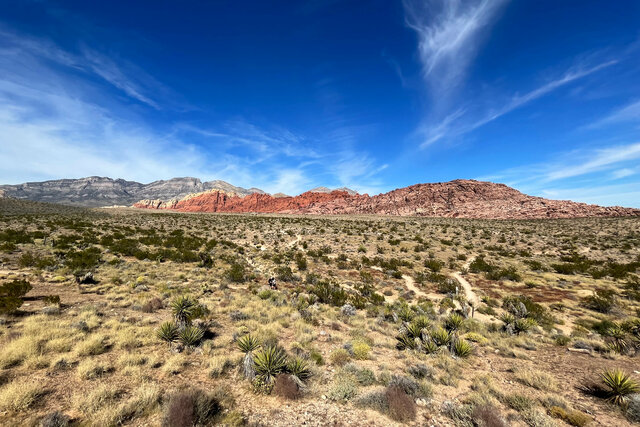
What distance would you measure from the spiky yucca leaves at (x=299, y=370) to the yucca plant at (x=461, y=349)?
5005 millimetres

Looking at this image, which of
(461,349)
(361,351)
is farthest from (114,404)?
(461,349)

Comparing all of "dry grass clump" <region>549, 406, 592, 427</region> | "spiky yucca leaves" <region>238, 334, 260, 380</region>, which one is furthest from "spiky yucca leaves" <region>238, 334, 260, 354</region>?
"dry grass clump" <region>549, 406, 592, 427</region>

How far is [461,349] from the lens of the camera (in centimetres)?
786

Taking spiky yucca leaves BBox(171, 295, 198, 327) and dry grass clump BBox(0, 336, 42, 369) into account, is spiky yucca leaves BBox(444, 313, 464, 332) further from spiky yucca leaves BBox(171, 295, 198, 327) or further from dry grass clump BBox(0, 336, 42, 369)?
dry grass clump BBox(0, 336, 42, 369)

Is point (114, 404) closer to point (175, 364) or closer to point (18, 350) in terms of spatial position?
point (175, 364)

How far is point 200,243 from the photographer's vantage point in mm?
23234

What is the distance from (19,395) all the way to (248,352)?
14.3ft

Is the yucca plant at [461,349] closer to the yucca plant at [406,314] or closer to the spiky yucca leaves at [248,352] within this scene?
the yucca plant at [406,314]

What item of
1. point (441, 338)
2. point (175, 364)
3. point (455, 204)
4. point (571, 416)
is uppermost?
point (455, 204)

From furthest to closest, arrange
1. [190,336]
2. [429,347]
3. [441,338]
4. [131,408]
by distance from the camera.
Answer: [441,338] < [429,347] < [190,336] < [131,408]

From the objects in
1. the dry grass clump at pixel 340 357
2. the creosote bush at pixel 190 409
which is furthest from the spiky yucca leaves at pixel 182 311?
the dry grass clump at pixel 340 357

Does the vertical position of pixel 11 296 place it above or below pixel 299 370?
above

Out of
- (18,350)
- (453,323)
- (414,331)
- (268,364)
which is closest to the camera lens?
(18,350)

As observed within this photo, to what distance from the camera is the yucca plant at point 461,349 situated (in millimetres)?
7832
